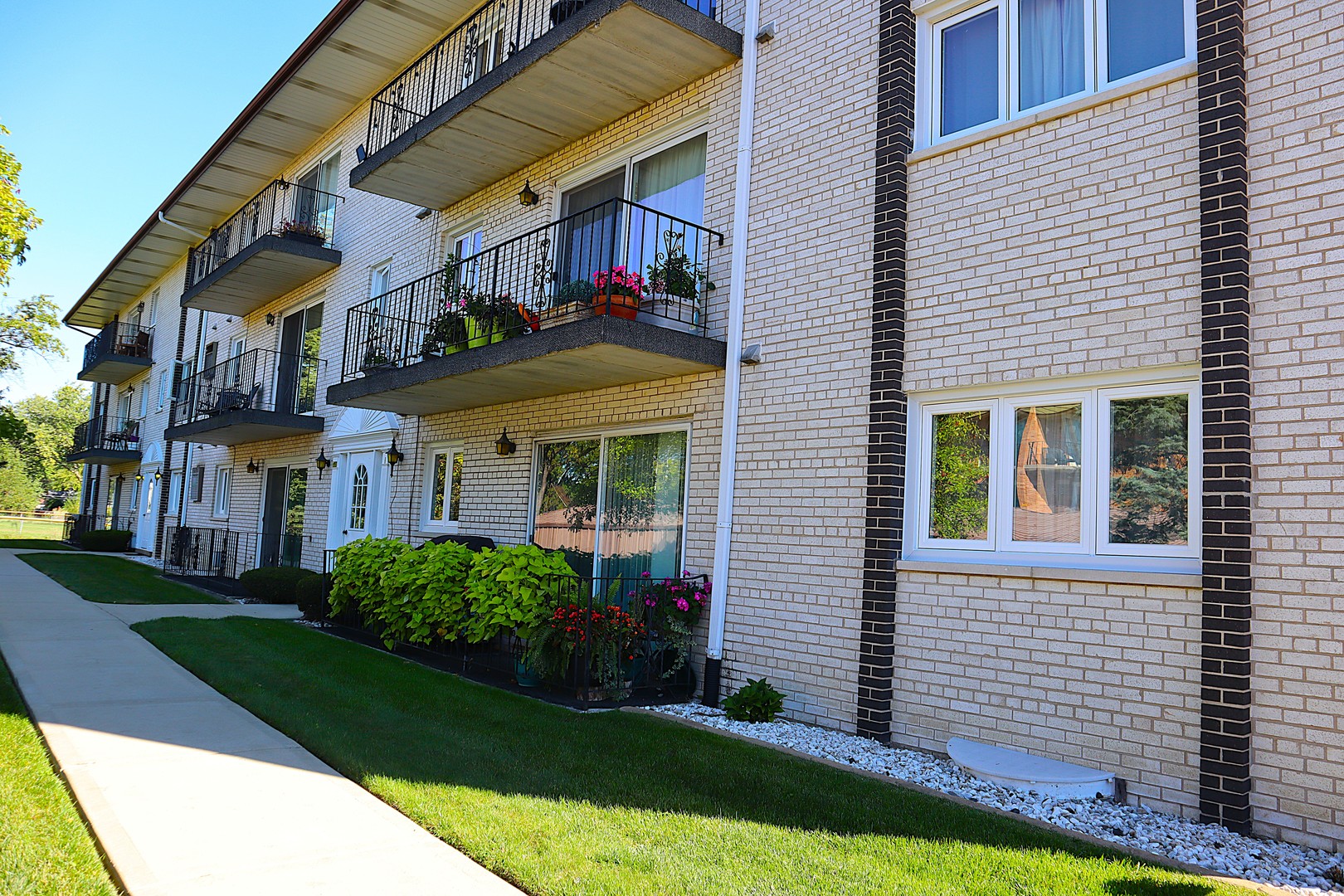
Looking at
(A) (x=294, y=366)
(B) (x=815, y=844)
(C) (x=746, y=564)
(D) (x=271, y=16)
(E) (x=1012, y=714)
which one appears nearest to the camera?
(B) (x=815, y=844)

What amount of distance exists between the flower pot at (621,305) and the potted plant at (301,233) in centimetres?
1017

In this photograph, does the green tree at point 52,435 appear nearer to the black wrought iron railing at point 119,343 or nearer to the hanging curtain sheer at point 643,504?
the black wrought iron railing at point 119,343

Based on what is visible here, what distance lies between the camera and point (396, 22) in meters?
13.3

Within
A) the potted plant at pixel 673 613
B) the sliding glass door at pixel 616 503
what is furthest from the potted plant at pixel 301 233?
the potted plant at pixel 673 613

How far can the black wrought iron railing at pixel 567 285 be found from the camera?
8.29 meters

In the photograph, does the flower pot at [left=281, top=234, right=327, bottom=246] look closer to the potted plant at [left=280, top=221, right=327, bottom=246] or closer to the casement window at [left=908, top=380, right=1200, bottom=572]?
the potted plant at [left=280, top=221, right=327, bottom=246]

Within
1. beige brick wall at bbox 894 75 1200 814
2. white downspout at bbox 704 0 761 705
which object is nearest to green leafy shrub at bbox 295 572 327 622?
white downspout at bbox 704 0 761 705

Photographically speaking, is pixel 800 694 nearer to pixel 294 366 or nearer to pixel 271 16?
pixel 294 366

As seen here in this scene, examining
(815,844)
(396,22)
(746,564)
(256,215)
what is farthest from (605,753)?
(256,215)

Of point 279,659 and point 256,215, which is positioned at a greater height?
point 256,215

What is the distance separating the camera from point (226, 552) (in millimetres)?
18328

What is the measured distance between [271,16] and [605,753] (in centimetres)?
2390

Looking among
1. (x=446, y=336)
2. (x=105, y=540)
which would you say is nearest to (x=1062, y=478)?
(x=446, y=336)

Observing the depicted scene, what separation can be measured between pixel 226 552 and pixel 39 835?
15.8 metres
